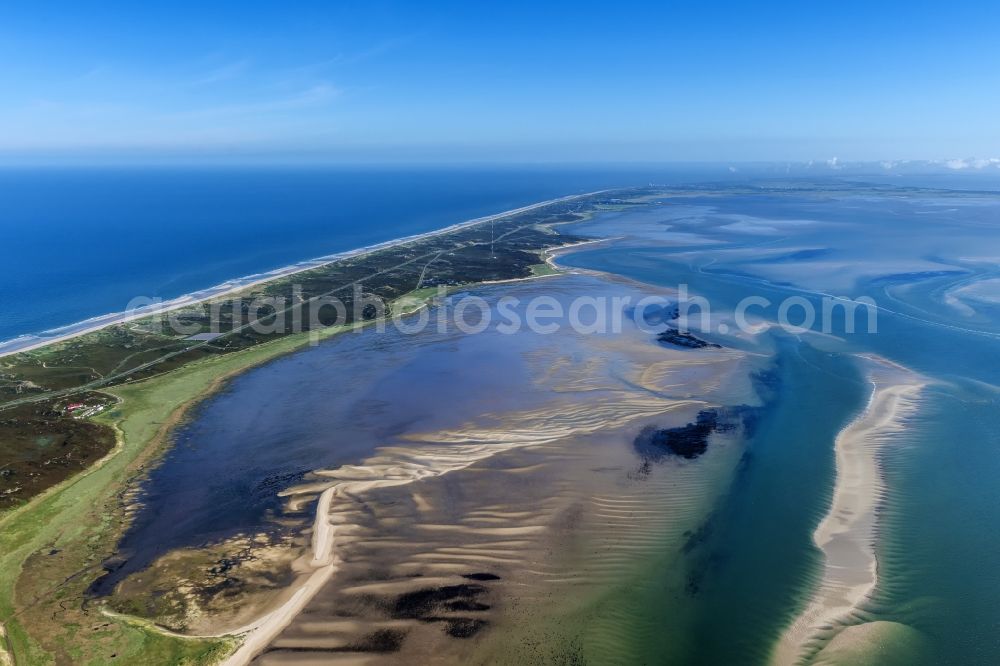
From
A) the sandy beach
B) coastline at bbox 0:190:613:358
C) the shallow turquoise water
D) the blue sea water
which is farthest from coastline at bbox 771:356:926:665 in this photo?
the blue sea water

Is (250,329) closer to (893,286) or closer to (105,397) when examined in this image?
(105,397)

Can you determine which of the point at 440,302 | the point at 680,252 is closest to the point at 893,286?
the point at 680,252

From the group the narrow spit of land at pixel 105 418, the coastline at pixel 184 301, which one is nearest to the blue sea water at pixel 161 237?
the coastline at pixel 184 301

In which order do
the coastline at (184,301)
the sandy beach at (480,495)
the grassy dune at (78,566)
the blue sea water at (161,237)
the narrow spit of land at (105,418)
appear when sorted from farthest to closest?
the blue sea water at (161,237), the coastline at (184,301), the sandy beach at (480,495), the narrow spit of land at (105,418), the grassy dune at (78,566)

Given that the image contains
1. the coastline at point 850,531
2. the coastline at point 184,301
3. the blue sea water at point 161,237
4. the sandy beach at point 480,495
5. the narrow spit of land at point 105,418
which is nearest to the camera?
the narrow spit of land at point 105,418

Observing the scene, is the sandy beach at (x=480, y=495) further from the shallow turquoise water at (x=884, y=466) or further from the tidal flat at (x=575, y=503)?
the shallow turquoise water at (x=884, y=466)

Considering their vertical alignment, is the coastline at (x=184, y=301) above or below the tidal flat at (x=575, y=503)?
above

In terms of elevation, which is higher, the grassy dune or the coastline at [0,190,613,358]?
the coastline at [0,190,613,358]

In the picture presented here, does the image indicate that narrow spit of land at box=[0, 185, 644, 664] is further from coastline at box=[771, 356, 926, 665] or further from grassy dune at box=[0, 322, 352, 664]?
coastline at box=[771, 356, 926, 665]

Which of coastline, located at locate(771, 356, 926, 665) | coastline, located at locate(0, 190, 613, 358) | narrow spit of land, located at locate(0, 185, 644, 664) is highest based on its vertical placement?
coastline, located at locate(0, 190, 613, 358)
